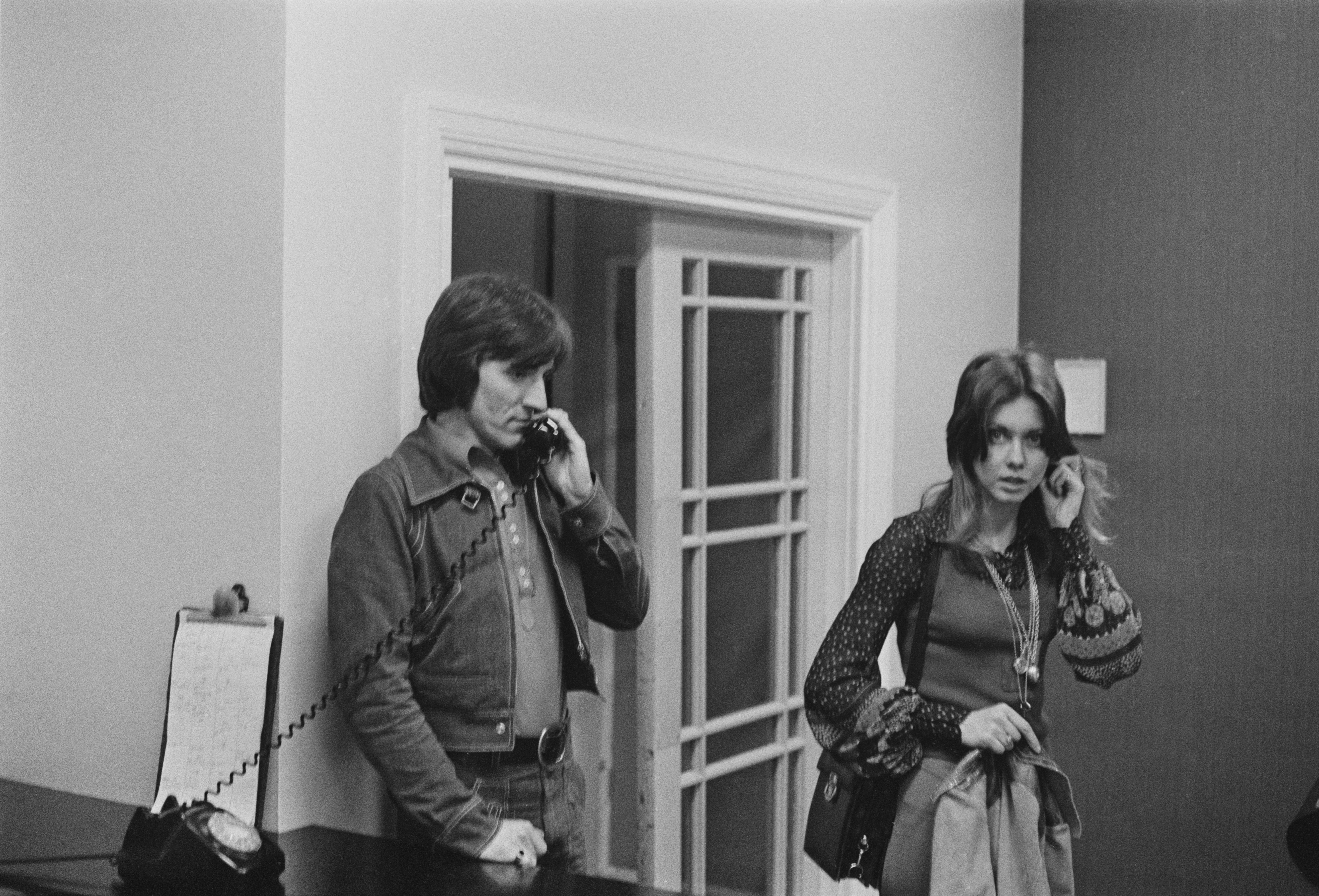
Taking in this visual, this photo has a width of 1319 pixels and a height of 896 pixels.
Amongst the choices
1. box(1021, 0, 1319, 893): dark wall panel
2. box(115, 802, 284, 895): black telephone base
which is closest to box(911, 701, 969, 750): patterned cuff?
box(115, 802, 284, 895): black telephone base

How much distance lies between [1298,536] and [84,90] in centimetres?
268

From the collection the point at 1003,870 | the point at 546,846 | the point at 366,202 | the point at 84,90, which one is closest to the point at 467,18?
the point at 366,202

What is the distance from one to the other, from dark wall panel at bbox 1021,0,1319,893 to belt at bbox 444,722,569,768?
198 cm

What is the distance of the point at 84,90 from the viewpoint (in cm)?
238

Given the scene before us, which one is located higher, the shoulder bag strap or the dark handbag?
the shoulder bag strap

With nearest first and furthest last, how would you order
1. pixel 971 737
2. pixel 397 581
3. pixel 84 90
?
pixel 397 581
pixel 971 737
pixel 84 90

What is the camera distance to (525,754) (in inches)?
86.4

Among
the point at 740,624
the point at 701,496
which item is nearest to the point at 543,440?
the point at 701,496

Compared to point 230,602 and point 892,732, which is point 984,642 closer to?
point 892,732

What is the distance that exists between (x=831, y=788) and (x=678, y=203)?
45.9 inches

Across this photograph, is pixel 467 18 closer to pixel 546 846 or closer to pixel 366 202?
pixel 366 202

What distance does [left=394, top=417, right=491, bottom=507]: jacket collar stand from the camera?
83.6 inches

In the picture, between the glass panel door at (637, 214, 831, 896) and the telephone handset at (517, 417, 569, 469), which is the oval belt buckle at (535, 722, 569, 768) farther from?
the glass panel door at (637, 214, 831, 896)

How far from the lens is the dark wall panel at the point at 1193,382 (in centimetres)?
348
